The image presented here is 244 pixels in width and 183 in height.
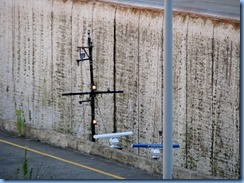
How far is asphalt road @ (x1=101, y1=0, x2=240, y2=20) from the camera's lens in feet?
110

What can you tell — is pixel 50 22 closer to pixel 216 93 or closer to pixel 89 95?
pixel 89 95

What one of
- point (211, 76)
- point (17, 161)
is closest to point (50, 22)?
point (211, 76)

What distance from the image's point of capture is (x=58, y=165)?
28031 millimetres

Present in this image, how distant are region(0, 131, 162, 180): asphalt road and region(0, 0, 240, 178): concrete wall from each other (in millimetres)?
845

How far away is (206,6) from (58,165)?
9039mm

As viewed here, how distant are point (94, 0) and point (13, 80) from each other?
561 cm

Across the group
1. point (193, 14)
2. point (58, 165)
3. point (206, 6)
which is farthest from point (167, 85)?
point (206, 6)

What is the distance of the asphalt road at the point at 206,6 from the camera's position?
33.6 metres

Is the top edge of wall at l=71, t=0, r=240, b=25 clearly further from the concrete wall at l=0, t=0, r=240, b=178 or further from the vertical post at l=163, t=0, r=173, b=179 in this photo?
the vertical post at l=163, t=0, r=173, b=179

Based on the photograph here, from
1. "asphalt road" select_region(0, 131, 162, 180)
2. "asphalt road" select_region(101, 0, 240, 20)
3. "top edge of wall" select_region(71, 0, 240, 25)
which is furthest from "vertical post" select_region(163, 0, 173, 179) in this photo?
"asphalt road" select_region(101, 0, 240, 20)

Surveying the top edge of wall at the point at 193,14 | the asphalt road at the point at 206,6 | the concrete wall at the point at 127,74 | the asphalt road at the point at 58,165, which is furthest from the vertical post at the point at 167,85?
the asphalt road at the point at 206,6

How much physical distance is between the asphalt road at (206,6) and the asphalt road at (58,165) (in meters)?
6.27

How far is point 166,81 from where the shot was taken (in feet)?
73.0

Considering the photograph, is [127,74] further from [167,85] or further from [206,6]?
[167,85]
